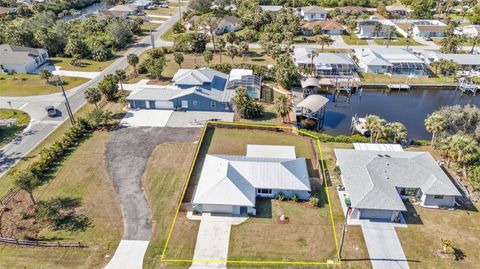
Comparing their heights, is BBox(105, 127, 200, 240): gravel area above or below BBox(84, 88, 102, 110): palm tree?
below

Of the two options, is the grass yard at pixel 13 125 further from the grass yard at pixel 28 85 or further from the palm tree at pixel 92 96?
→ the palm tree at pixel 92 96

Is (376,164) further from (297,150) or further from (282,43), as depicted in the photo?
(282,43)

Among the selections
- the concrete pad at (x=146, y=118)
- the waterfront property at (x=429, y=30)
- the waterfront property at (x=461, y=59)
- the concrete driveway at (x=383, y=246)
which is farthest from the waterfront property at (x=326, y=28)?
the concrete driveway at (x=383, y=246)

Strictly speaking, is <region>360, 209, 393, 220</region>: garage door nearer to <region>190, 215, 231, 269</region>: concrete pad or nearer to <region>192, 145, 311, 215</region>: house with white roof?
<region>192, 145, 311, 215</region>: house with white roof

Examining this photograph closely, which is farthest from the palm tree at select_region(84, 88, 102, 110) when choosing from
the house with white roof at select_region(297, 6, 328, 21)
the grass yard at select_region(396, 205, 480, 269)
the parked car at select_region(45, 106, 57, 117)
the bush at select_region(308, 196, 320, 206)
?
the house with white roof at select_region(297, 6, 328, 21)

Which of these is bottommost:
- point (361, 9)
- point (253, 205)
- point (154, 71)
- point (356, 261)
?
point (356, 261)

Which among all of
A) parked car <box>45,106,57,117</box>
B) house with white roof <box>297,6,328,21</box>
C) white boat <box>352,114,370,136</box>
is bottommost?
white boat <box>352,114,370,136</box>

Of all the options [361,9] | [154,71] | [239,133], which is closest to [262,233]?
[239,133]

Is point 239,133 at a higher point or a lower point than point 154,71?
lower
